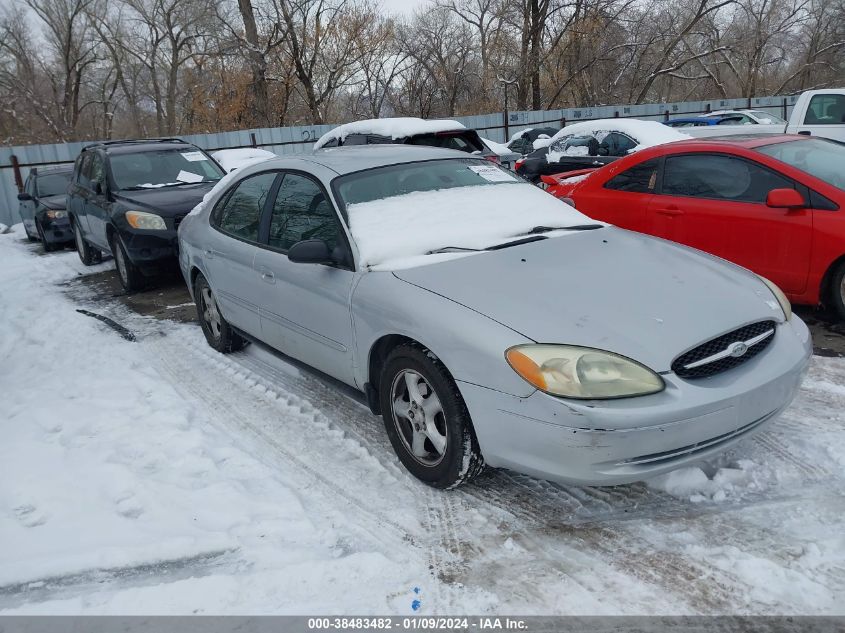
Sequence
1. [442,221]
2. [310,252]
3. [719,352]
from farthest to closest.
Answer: [442,221] < [310,252] < [719,352]

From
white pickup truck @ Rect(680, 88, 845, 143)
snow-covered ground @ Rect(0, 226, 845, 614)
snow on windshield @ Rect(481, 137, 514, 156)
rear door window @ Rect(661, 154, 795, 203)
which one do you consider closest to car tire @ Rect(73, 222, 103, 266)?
snow-covered ground @ Rect(0, 226, 845, 614)

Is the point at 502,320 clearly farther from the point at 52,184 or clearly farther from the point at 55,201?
the point at 52,184

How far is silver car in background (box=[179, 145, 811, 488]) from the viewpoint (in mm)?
2498

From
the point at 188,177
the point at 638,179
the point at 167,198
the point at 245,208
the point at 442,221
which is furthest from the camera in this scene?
the point at 188,177

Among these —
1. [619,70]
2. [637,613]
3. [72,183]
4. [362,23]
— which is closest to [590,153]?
[72,183]

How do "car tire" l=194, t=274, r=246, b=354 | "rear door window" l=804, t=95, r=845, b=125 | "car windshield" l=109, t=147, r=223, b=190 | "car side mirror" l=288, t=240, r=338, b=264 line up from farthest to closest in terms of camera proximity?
"rear door window" l=804, t=95, r=845, b=125 → "car windshield" l=109, t=147, r=223, b=190 → "car tire" l=194, t=274, r=246, b=354 → "car side mirror" l=288, t=240, r=338, b=264

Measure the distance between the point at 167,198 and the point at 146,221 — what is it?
19.5 inches

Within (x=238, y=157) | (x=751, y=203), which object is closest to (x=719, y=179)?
(x=751, y=203)

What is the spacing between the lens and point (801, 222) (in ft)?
15.6

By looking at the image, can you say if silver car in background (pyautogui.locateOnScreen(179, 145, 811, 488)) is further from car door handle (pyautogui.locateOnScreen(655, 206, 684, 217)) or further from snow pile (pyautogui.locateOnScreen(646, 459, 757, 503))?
car door handle (pyautogui.locateOnScreen(655, 206, 684, 217))

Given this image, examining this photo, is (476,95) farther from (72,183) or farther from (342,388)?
(342,388)

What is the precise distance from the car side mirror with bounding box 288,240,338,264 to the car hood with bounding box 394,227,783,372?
45cm

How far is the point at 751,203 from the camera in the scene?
511 centimetres

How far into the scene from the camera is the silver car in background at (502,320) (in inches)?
98.3
